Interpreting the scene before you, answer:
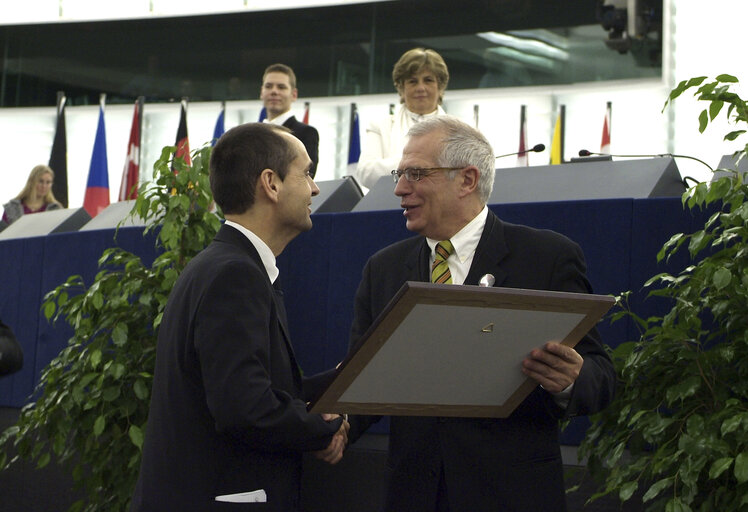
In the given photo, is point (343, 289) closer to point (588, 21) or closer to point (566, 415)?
point (566, 415)

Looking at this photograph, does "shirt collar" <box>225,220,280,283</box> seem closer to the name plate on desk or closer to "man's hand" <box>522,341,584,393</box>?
the name plate on desk

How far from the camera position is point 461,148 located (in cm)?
249

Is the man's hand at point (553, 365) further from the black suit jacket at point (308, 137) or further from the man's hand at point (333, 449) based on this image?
the black suit jacket at point (308, 137)

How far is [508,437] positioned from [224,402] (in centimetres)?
62

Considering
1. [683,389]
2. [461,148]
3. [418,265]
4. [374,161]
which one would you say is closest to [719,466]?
[683,389]

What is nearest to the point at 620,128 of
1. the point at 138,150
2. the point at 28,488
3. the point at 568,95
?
the point at 568,95

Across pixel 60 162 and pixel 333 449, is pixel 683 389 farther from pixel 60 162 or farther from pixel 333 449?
pixel 60 162

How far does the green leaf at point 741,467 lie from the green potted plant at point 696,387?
32 mm

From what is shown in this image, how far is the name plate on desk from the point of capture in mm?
1903

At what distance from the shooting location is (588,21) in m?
13.0

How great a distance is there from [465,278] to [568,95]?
10963 millimetres

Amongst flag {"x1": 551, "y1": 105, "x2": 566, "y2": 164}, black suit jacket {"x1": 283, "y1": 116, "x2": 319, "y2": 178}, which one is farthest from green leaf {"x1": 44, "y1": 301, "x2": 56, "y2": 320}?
flag {"x1": 551, "y1": 105, "x2": 566, "y2": 164}

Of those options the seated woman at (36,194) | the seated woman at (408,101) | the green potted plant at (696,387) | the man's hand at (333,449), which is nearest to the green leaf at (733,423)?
the green potted plant at (696,387)

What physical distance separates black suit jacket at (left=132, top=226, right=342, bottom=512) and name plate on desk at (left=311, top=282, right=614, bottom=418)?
0.11m
